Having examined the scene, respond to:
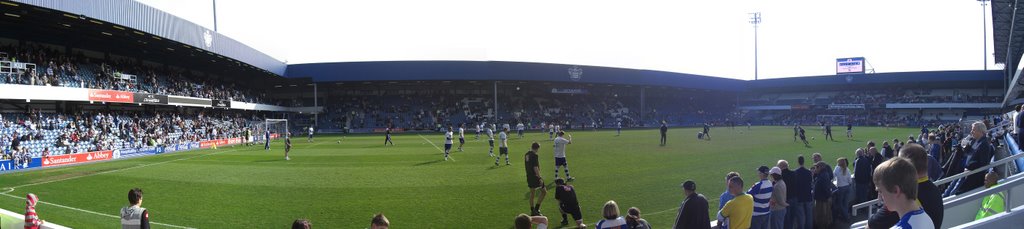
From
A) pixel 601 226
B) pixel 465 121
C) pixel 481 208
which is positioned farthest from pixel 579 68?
pixel 601 226

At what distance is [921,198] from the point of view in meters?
3.48

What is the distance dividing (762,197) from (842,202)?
13.2 feet

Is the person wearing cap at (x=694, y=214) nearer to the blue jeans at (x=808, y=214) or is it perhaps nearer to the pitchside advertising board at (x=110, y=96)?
the blue jeans at (x=808, y=214)

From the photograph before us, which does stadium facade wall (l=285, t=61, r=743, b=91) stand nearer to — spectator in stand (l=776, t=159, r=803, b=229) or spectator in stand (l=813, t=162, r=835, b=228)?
spectator in stand (l=813, t=162, r=835, b=228)

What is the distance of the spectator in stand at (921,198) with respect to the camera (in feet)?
10.0

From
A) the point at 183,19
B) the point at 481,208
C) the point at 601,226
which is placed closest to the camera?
the point at 601,226

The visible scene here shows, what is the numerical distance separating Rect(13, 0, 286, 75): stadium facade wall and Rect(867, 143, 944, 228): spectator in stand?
108 feet

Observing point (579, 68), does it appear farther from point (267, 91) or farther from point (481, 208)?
point (481, 208)

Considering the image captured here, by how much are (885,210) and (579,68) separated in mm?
62852

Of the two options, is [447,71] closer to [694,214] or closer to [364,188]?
[364,188]

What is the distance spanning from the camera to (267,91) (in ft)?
209

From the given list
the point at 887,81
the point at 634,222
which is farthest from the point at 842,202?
the point at 887,81

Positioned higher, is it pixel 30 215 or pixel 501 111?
pixel 501 111

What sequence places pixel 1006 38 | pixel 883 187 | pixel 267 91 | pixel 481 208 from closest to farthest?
pixel 883 187 < pixel 481 208 < pixel 1006 38 < pixel 267 91
